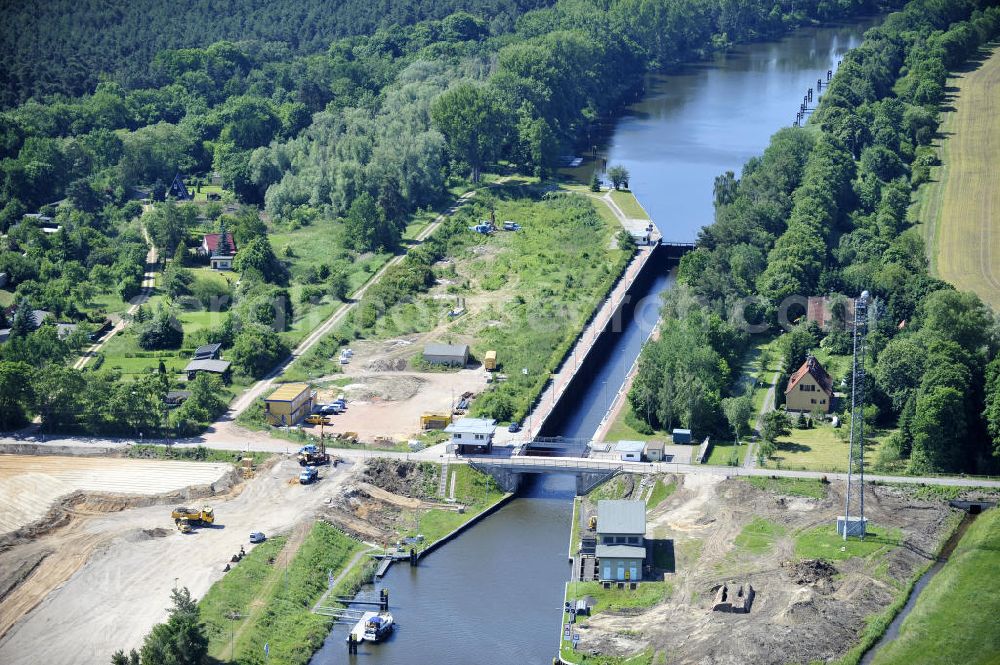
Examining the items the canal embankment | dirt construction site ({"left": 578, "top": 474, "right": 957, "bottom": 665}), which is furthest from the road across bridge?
the canal embankment

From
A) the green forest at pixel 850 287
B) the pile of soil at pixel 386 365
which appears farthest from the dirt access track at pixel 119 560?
the green forest at pixel 850 287

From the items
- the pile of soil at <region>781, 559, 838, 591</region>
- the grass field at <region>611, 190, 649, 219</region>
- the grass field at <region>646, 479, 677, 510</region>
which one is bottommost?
the grass field at <region>646, 479, 677, 510</region>

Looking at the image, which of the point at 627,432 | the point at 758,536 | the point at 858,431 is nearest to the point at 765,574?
the point at 758,536

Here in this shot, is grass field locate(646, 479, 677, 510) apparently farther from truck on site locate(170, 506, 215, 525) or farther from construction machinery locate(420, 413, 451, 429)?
truck on site locate(170, 506, 215, 525)

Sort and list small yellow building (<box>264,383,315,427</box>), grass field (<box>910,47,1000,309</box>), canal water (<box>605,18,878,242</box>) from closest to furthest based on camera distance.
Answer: small yellow building (<box>264,383,315,427</box>) → grass field (<box>910,47,1000,309</box>) → canal water (<box>605,18,878,242</box>)

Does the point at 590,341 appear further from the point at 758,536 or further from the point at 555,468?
the point at 758,536

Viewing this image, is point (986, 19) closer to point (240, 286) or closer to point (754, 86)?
point (754, 86)
